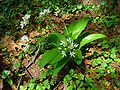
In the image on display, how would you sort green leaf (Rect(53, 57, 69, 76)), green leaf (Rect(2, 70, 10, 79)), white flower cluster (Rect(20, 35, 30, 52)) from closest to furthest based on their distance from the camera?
green leaf (Rect(53, 57, 69, 76)) < green leaf (Rect(2, 70, 10, 79)) < white flower cluster (Rect(20, 35, 30, 52))

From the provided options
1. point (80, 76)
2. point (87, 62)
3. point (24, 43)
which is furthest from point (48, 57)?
point (24, 43)

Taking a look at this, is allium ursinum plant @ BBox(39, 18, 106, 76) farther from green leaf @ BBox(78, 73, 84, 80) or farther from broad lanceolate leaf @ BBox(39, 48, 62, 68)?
green leaf @ BBox(78, 73, 84, 80)

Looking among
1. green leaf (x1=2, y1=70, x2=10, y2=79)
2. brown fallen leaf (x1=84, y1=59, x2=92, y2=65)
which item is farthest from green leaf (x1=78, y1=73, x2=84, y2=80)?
green leaf (x1=2, y1=70, x2=10, y2=79)

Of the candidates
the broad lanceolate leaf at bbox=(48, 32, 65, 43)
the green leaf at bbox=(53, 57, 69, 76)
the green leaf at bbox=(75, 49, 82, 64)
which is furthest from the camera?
the broad lanceolate leaf at bbox=(48, 32, 65, 43)

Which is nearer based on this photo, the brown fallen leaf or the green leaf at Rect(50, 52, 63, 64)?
the green leaf at Rect(50, 52, 63, 64)

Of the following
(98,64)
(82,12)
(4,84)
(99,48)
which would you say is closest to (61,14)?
(82,12)

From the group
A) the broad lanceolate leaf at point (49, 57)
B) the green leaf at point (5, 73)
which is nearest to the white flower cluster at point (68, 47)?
the broad lanceolate leaf at point (49, 57)

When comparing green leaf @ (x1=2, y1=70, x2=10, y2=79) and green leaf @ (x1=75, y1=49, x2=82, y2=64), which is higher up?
green leaf @ (x1=2, y1=70, x2=10, y2=79)

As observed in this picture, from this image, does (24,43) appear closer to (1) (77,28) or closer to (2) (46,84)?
(1) (77,28)

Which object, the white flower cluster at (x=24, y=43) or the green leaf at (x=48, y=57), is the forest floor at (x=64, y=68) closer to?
the white flower cluster at (x=24, y=43)
